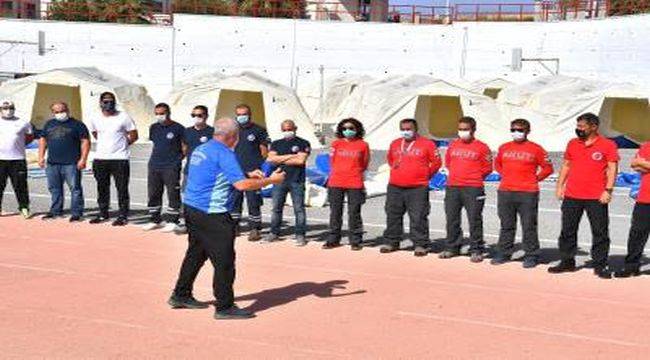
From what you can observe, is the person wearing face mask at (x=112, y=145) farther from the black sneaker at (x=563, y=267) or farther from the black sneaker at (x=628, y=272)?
the black sneaker at (x=628, y=272)

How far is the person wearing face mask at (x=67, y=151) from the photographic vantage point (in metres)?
11.2

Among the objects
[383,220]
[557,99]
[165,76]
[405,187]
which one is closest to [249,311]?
[405,187]

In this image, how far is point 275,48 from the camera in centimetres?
3553

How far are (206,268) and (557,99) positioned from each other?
1903cm

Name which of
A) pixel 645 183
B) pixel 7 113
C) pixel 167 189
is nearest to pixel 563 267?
pixel 645 183

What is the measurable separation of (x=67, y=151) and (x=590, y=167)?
6520mm

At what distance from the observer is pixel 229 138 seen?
6.61 meters

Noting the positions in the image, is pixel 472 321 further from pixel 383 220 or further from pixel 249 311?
pixel 383 220

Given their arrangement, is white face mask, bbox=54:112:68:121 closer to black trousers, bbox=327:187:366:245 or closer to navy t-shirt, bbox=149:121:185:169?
navy t-shirt, bbox=149:121:185:169

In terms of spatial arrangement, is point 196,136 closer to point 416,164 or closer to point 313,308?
point 416,164

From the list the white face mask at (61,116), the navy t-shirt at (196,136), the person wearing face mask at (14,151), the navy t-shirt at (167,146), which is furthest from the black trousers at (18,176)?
the navy t-shirt at (196,136)

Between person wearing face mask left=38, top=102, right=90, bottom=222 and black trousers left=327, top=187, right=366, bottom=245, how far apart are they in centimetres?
342

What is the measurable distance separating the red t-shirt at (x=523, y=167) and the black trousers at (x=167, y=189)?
405 centimetres

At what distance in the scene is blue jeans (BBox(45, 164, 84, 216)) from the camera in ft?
37.0
